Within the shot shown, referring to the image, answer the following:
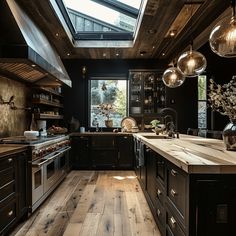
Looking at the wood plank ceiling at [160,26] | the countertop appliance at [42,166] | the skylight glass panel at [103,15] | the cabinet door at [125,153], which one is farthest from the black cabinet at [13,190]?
the cabinet door at [125,153]

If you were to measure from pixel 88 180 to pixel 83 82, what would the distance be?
284cm

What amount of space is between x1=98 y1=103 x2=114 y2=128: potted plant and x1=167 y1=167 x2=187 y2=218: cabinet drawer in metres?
4.96

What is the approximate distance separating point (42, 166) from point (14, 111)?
1.27m

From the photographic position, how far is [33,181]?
11.0 ft

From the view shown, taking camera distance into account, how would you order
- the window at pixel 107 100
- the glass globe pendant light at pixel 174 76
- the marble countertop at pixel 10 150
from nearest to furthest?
the marble countertop at pixel 10 150 < the glass globe pendant light at pixel 174 76 < the window at pixel 107 100

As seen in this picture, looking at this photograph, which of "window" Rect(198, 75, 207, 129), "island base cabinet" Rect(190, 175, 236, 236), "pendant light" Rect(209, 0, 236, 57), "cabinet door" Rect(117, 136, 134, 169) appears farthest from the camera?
"window" Rect(198, 75, 207, 129)

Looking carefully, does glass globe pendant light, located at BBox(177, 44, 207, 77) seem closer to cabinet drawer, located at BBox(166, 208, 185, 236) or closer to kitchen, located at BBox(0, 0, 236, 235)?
kitchen, located at BBox(0, 0, 236, 235)

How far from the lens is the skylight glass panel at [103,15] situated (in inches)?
197

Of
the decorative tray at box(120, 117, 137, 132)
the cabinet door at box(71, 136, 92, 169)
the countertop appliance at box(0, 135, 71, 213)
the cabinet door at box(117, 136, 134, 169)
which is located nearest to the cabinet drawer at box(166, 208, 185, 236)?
the countertop appliance at box(0, 135, 71, 213)

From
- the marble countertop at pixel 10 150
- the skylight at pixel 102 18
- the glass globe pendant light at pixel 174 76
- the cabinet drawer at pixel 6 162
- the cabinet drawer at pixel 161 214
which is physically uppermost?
the skylight at pixel 102 18

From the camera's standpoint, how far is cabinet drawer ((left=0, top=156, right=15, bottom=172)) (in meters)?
2.56

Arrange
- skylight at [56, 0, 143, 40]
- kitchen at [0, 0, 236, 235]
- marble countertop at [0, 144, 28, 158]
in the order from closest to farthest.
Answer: kitchen at [0, 0, 236, 235] → marble countertop at [0, 144, 28, 158] → skylight at [56, 0, 143, 40]

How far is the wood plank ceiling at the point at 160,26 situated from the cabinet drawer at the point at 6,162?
2.17 meters

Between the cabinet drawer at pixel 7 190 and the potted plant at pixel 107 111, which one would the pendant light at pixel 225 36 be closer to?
the cabinet drawer at pixel 7 190
